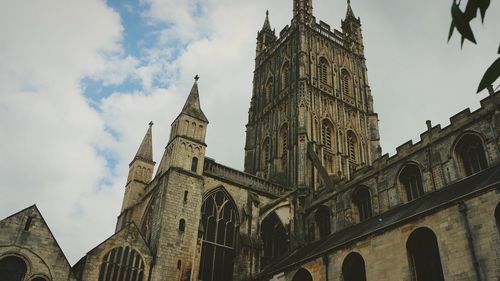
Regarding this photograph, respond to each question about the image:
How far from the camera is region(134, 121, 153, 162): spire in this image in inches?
1355

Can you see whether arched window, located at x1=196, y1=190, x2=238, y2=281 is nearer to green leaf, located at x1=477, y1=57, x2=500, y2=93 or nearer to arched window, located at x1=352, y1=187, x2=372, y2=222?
arched window, located at x1=352, y1=187, x2=372, y2=222

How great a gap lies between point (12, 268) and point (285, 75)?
29.5 meters

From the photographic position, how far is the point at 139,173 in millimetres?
33531

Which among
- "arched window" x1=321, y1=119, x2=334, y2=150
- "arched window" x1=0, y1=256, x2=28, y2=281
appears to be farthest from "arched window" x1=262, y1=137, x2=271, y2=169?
"arched window" x1=0, y1=256, x2=28, y2=281

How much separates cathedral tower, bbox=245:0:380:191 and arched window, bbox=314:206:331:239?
2491 millimetres

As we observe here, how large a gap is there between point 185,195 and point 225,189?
3.54 m

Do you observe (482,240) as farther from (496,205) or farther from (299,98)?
(299,98)

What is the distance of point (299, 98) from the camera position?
38.5m

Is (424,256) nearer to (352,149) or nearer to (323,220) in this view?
(323,220)

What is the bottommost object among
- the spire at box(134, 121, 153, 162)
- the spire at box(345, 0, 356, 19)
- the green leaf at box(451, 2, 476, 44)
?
the green leaf at box(451, 2, 476, 44)

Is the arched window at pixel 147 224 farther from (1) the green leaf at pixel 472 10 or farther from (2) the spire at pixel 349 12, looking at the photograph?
(2) the spire at pixel 349 12

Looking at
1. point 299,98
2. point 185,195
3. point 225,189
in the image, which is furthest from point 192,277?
point 299,98

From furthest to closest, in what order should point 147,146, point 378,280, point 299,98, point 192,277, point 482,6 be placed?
1. point 299,98
2. point 147,146
3. point 192,277
4. point 378,280
5. point 482,6

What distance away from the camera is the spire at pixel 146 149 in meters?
34.4
